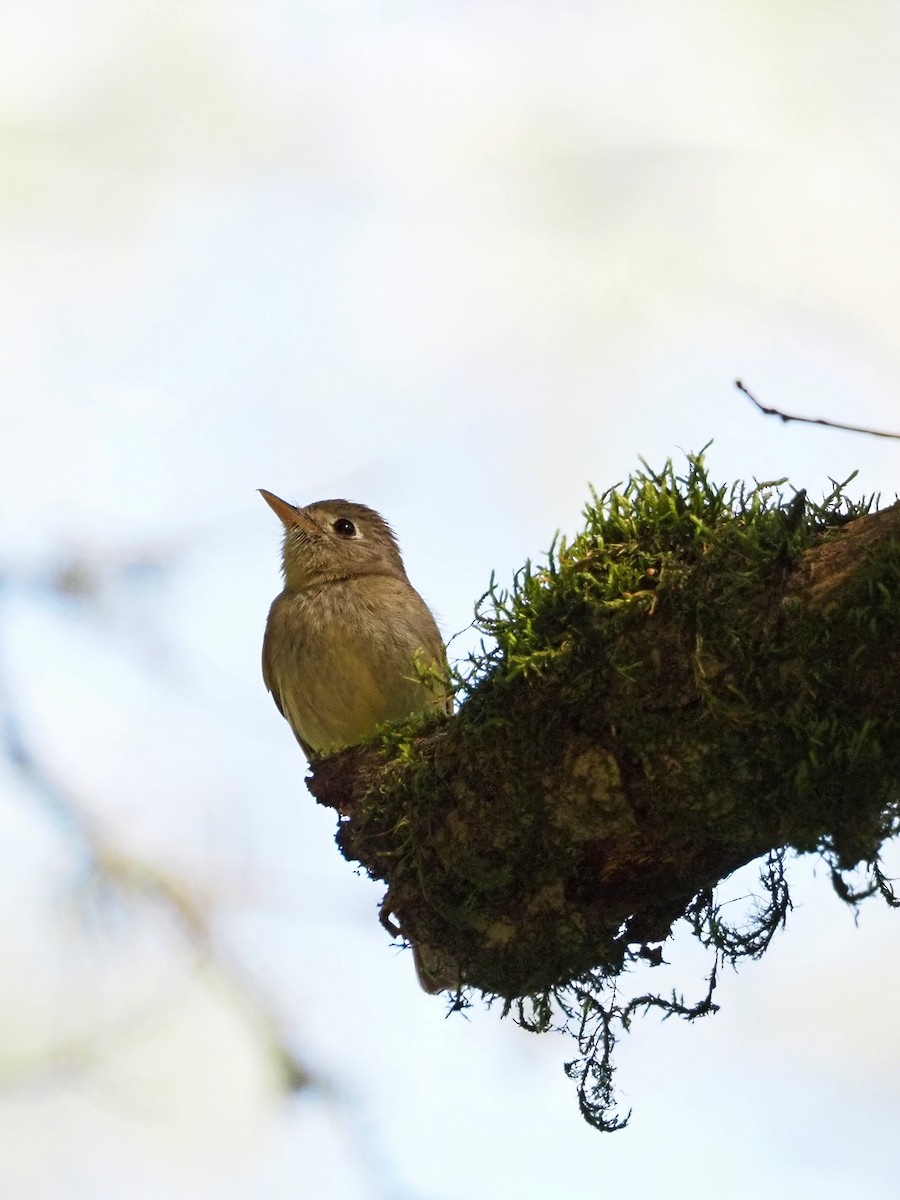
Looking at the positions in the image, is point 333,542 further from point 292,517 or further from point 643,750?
point 643,750

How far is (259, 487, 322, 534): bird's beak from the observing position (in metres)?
6.57

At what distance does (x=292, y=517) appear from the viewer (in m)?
6.59

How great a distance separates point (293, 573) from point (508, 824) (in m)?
2.97

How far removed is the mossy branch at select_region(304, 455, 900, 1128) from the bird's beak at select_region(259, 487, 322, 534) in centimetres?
252

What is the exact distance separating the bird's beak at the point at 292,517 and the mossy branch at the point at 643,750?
8.26 ft

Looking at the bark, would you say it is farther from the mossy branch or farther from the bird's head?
the bird's head

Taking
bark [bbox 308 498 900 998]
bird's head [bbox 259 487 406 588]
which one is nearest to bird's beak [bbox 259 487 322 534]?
bird's head [bbox 259 487 406 588]

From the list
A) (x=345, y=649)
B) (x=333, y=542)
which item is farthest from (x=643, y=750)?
(x=333, y=542)

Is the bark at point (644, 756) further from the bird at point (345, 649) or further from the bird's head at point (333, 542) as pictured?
the bird's head at point (333, 542)

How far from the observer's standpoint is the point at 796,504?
3281 millimetres

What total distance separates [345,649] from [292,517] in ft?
4.10

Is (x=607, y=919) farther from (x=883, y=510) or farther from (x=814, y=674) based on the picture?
(x=883, y=510)

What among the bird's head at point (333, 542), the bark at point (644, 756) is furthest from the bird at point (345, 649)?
the bark at point (644, 756)

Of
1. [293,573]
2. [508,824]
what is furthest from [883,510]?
[293,573]
